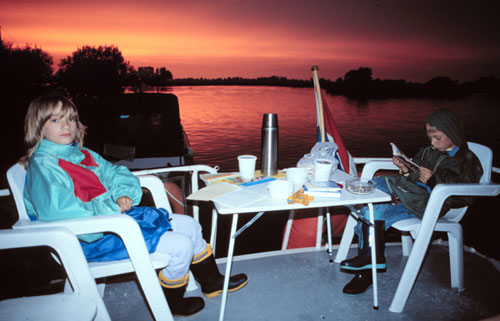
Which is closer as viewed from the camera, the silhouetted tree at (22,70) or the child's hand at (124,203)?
the child's hand at (124,203)

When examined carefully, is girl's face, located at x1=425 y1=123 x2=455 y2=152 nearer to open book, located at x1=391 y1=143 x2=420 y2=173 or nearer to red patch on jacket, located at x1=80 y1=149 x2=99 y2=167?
open book, located at x1=391 y1=143 x2=420 y2=173

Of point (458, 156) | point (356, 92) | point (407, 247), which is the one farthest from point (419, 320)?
point (356, 92)

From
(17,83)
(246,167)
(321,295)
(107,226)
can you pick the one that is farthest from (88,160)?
(17,83)

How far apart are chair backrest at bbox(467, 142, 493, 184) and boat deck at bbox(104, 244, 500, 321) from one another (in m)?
0.93

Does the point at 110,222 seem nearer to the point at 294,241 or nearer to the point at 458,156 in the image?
the point at 294,241

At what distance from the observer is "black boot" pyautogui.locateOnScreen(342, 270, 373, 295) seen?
233cm

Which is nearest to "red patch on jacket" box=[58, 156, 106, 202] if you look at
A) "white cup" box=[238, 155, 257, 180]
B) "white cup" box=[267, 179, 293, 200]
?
"white cup" box=[238, 155, 257, 180]

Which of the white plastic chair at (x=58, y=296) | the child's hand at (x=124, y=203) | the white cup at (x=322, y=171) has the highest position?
the white cup at (x=322, y=171)

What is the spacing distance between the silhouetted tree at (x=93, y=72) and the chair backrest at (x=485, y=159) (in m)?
36.8

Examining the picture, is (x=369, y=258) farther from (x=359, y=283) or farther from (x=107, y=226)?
(x=107, y=226)

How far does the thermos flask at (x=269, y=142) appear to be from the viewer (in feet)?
7.02

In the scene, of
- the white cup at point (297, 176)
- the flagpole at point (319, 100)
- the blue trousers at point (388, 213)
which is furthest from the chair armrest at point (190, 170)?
the blue trousers at point (388, 213)

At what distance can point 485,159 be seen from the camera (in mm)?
2455

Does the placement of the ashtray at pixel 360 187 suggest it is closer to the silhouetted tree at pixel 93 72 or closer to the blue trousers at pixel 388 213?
the blue trousers at pixel 388 213
